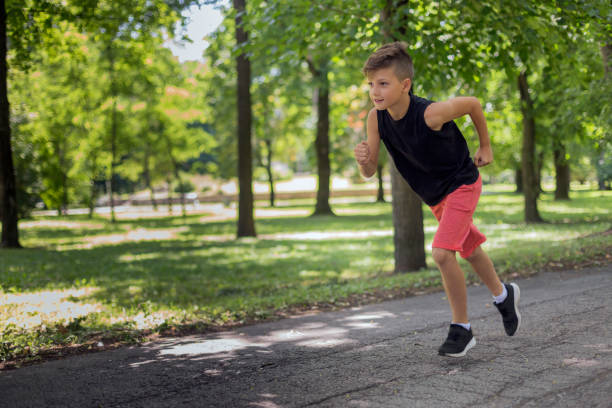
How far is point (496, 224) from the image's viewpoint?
65.5ft

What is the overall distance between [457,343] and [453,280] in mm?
417

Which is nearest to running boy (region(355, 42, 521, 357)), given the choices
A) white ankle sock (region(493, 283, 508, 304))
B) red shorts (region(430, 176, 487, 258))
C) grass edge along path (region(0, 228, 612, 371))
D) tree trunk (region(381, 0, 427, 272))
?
red shorts (region(430, 176, 487, 258))

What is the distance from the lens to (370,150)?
13.0ft

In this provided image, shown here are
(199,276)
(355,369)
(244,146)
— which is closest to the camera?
(355,369)

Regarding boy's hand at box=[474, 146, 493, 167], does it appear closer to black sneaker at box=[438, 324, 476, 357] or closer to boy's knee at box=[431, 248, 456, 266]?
boy's knee at box=[431, 248, 456, 266]

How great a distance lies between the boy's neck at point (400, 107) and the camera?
12.6ft

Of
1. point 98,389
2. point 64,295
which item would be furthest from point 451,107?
point 64,295

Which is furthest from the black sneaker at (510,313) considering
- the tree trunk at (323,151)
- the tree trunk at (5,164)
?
the tree trunk at (323,151)

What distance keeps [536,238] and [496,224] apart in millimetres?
5522

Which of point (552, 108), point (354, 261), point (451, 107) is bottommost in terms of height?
point (354, 261)

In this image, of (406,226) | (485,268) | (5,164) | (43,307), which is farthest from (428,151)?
(5,164)

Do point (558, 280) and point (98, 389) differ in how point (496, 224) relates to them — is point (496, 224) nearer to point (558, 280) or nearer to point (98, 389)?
point (558, 280)

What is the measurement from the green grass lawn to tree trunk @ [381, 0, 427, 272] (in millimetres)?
371

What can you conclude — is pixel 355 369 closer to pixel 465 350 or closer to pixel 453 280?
pixel 465 350
